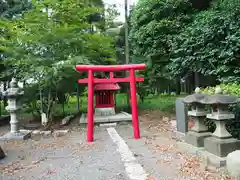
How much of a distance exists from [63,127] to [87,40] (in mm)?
3835

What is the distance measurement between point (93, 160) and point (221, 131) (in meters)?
2.75

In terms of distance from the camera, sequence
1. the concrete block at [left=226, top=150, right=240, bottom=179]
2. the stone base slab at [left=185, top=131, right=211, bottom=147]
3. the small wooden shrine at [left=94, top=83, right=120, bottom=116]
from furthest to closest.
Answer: the small wooden shrine at [left=94, top=83, right=120, bottom=116], the stone base slab at [left=185, top=131, right=211, bottom=147], the concrete block at [left=226, top=150, right=240, bottom=179]

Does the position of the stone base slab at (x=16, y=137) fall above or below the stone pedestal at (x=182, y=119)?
below

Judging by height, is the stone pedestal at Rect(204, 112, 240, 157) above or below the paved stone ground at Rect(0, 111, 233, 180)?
above

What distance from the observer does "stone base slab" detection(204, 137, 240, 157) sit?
441cm

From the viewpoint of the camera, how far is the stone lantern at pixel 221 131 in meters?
4.42

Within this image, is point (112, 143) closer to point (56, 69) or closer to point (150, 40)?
point (56, 69)

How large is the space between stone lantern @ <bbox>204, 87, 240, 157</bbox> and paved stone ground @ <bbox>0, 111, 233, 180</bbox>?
44 centimetres

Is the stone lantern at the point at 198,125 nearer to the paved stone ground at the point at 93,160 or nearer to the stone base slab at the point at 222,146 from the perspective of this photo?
the paved stone ground at the point at 93,160

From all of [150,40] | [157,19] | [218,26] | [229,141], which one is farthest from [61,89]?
[229,141]

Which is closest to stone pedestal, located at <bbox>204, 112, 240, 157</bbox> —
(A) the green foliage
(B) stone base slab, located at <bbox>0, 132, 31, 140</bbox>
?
(B) stone base slab, located at <bbox>0, 132, 31, 140</bbox>

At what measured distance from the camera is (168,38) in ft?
33.8

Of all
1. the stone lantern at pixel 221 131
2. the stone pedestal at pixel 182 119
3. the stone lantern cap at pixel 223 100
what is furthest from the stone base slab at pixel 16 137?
the stone lantern cap at pixel 223 100

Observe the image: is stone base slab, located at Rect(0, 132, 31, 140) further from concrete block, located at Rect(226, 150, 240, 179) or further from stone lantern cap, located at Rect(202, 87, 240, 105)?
concrete block, located at Rect(226, 150, 240, 179)
